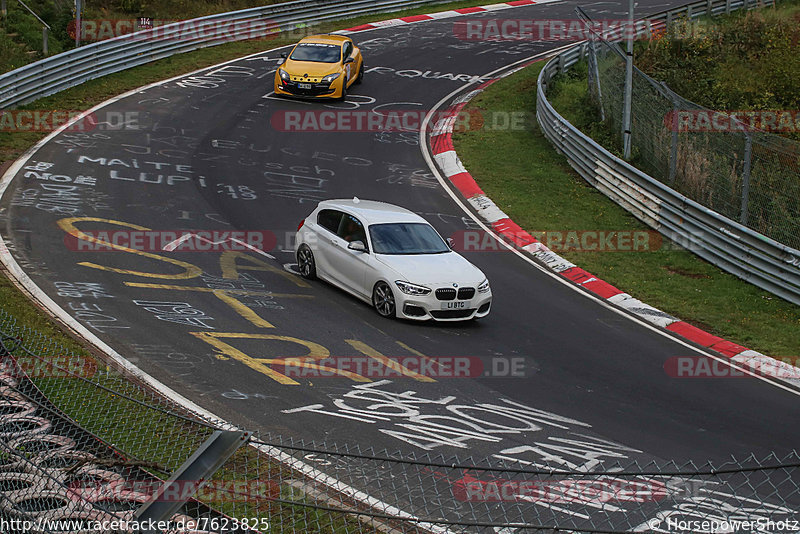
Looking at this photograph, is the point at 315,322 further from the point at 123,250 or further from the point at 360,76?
the point at 360,76

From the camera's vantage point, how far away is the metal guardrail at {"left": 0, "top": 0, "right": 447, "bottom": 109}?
994 inches

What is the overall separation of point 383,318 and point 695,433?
5.39 metres

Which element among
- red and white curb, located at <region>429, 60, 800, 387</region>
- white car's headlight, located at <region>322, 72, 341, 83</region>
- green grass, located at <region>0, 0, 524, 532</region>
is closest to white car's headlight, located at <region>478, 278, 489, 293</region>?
red and white curb, located at <region>429, 60, 800, 387</region>

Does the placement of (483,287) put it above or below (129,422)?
below

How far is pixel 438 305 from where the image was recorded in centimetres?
1442

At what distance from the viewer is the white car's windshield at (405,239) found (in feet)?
50.5

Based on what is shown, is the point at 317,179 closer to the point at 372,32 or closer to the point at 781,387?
the point at 781,387

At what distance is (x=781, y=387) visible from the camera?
1330 cm

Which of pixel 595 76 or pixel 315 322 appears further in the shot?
pixel 595 76

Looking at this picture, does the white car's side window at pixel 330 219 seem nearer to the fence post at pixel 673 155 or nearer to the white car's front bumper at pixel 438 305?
the white car's front bumper at pixel 438 305

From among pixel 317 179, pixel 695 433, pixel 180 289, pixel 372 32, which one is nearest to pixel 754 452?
pixel 695 433

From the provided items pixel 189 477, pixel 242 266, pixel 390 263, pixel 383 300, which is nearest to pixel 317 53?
pixel 242 266

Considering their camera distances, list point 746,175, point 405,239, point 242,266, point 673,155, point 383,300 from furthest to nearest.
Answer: point 673,155
point 746,175
point 242,266
point 405,239
point 383,300

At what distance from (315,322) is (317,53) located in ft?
53.9
